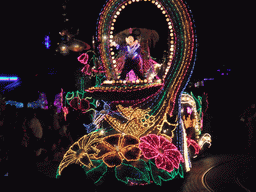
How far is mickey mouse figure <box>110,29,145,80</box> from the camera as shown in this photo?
19.7ft

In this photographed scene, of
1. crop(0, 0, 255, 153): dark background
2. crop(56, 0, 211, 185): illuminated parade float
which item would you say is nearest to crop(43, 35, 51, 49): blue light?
crop(0, 0, 255, 153): dark background

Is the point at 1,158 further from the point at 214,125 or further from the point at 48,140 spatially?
the point at 214,125

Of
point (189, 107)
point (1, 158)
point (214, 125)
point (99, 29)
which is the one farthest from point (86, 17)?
point (214, 125)

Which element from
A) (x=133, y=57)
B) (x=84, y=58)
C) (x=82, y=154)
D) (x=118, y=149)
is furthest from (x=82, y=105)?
(x=118, y=149)

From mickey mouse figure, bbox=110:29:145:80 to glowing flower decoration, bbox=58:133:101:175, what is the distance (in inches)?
71.0

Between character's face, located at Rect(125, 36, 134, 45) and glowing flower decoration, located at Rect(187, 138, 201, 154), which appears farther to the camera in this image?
glowing flower decoration, located at Rect(187, 138, 201, 154)

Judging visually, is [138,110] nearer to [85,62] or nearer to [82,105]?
[85,62]

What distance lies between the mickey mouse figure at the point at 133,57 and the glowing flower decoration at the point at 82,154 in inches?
71.0

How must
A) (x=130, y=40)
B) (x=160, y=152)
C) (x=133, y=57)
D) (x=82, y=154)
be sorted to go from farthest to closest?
(x=130, y=40) → (x=133, y=57) → (x=82, y=154) → (x=160, y=152)

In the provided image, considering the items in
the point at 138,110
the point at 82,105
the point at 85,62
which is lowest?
the point at 138,110

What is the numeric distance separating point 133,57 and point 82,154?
8.34ft

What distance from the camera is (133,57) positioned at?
5.98 m

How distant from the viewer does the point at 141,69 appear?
20.0 feet

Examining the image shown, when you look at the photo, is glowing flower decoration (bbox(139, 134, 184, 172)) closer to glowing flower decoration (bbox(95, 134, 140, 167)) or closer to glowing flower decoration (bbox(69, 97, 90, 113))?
glowing flower decoration (bbox(95, 134, 140, 167))
